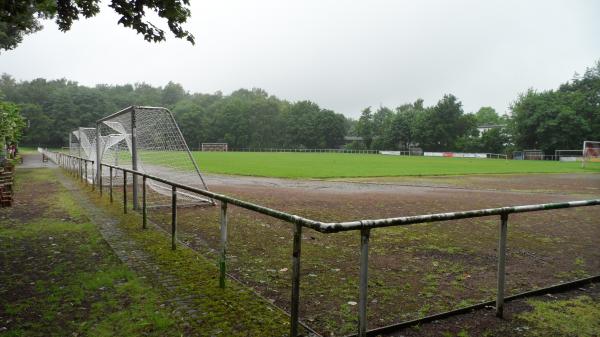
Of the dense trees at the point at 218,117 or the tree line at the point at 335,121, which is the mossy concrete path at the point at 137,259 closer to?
the tree line at the point at 335,121

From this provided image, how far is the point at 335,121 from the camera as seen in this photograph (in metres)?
108

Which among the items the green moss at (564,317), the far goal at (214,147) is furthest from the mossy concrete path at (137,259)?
the far goal at (214,147)

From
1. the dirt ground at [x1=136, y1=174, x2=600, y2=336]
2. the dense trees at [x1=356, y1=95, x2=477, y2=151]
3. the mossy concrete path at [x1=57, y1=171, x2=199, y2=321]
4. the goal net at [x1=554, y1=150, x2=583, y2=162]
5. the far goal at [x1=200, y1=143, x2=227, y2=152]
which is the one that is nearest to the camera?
the mossy concrete path at [x1=57, y1=171, x2=199, y2=321]

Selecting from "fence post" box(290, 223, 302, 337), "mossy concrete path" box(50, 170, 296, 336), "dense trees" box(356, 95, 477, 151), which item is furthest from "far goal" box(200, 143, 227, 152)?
"fence post" box(290, 223, 302, 337)

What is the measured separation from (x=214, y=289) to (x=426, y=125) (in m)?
86.6

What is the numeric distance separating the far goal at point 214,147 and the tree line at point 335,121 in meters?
3.79

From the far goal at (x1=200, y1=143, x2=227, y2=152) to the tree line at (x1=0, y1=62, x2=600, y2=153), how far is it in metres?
3.79

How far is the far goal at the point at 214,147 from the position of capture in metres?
99.2

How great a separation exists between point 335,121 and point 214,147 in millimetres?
31633

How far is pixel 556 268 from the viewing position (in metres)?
Answer: 5.59

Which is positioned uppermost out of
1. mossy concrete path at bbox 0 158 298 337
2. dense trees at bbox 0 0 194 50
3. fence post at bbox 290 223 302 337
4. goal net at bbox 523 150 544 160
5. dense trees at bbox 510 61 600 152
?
dense trees at bbox 510 61 600 152

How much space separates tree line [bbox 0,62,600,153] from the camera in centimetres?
6631

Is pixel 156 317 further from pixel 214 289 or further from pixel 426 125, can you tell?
pixel 426 125

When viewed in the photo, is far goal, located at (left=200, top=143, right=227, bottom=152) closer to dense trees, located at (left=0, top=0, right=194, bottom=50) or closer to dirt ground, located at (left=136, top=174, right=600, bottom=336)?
→ dirt ground, located at (left=136, top=174, right=600, bottom=336)
